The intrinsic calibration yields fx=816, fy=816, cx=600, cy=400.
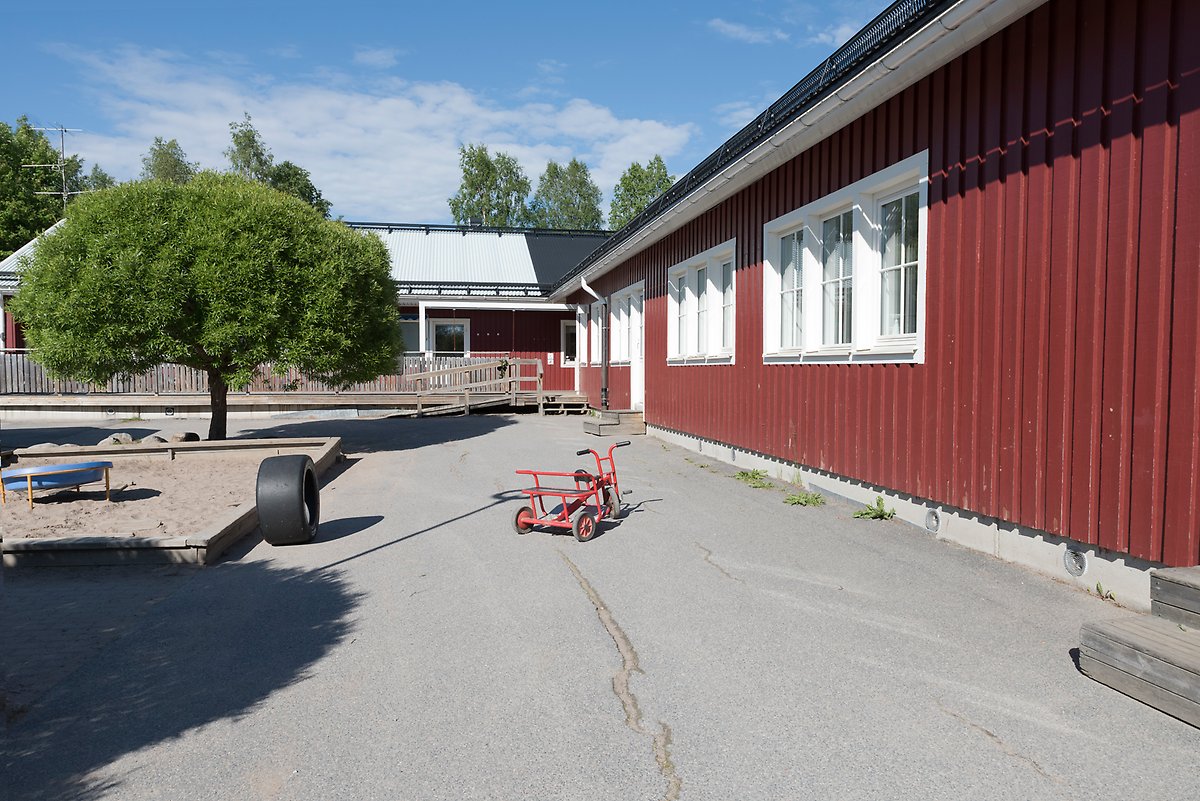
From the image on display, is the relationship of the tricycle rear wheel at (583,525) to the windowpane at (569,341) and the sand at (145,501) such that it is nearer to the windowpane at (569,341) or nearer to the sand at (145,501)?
the sand at (145,501)

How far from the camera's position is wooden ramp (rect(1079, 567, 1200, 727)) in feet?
11.1

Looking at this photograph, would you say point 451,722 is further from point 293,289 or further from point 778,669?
point 293,289

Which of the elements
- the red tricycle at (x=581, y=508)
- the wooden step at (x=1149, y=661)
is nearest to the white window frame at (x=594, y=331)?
the red tricycle at (x=581, y=508)

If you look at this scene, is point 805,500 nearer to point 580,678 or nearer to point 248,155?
point 580,678

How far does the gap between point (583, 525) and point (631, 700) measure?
11.1 feet

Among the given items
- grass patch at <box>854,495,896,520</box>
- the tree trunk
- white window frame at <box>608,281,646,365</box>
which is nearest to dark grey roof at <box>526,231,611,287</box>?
white window frame at <box>608,281,646,365</box>

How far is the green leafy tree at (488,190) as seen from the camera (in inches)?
2331

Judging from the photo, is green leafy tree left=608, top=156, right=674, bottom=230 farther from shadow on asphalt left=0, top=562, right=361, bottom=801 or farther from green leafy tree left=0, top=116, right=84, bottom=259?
shadow on asphalt left=0, top=562, right=361, bottom=801

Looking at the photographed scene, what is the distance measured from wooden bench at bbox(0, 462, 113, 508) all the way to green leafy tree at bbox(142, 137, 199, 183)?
52.6 m

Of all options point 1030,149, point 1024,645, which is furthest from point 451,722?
point 1030,149

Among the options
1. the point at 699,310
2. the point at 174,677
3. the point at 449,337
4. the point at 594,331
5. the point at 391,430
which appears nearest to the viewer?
the point at 174,677

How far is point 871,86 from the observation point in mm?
7031

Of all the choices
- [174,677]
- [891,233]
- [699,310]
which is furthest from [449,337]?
[174,677]

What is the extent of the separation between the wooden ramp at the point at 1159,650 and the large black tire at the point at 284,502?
5.92 m
